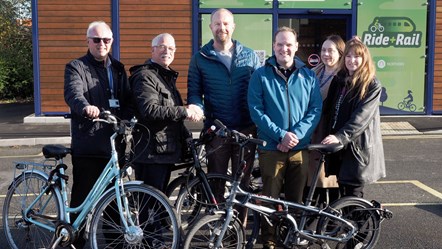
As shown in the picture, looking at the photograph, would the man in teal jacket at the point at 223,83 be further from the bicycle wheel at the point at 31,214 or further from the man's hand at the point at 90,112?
the bicycle wheel at the point at 31,214

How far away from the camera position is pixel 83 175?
14.5 ft

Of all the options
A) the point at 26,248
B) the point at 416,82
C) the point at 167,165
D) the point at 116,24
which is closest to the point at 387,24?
the point at 416,82

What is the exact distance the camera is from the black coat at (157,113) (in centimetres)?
423

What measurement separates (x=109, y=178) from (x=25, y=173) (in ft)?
2.72

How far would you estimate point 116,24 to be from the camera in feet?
41.6

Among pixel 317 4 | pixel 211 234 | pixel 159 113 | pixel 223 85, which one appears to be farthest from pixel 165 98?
pixel 317 4

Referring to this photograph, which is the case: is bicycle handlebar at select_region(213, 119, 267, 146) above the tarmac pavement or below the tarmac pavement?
above

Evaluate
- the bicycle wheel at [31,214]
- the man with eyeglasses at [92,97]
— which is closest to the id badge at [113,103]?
the man with eyeglasses at [92,97]

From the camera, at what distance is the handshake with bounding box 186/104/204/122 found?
4340 millimetres

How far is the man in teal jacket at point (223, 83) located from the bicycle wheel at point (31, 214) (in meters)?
1.39

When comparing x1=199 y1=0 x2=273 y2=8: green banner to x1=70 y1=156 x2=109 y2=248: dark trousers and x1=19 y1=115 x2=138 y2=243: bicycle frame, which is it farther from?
x1=19 y1=115 x2=138 y2=243: bicycle frame

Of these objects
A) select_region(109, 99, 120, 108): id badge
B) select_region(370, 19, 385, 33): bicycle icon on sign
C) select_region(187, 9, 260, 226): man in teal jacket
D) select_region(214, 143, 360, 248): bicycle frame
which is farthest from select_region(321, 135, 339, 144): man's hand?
select_region(370, 19, 385, 33): bicycle icon on sign

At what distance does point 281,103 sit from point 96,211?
1.63 m

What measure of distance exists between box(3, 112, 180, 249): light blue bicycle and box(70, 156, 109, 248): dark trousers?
19 cm
